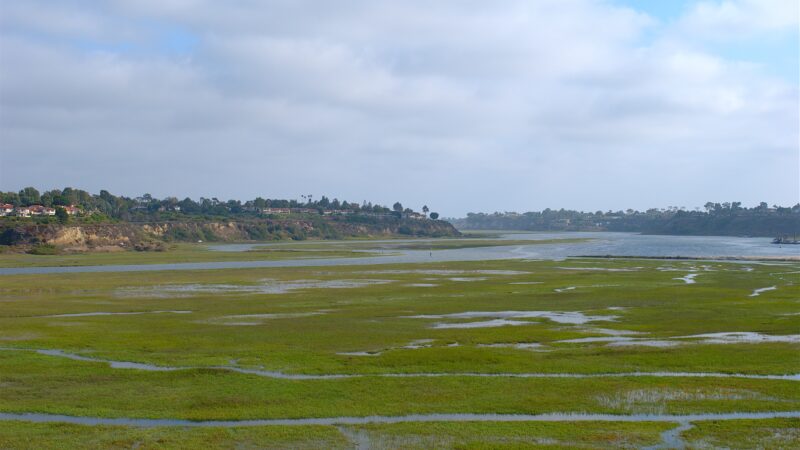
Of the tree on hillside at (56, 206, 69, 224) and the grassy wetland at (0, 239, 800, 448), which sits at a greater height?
the tree on hillside at (56, 206, 69, 224)

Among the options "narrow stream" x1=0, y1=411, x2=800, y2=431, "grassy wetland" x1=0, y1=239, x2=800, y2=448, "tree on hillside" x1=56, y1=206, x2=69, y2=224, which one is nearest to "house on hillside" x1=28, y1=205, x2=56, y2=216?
"tree on hillside" x1=56, y1=206, x2=69, y2=224

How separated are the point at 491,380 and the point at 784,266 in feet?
273

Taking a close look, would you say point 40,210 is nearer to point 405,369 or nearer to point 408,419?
point 405,369

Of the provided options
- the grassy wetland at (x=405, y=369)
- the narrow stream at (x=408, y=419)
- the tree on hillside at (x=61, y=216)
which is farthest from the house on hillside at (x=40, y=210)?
the narrow stream at (x=408, y=419)

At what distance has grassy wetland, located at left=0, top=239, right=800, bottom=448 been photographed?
69.8ft

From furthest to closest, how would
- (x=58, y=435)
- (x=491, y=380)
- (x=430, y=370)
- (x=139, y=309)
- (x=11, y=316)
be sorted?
(x=139, y=309) → (x=11, y=316) → (x=430, y=370) → (x=491, y=380) → (x=58, y=435)

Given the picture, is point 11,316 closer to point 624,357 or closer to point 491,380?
point 491,380

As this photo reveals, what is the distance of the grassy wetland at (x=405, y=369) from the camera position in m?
21.3

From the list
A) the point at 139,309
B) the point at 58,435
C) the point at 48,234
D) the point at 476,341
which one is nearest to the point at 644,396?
the point at 476,341

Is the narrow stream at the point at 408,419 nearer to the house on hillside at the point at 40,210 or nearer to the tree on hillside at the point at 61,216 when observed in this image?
the tree on hillside at the point at 61,216

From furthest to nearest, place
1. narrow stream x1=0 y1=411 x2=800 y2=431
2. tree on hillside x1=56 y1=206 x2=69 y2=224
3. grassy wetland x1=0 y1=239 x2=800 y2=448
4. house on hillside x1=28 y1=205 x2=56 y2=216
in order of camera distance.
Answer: house on hillside x1=28 y1=205 x2=56 y2=216 → tree on hillside x1=56 y1=206 x2=69 y2=224 → narrow stream x1=0 y1=411 x2=800 y2=431 → grassy wetland x1=0 y1=239 x2=800 y2=448

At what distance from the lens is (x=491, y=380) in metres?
27.5

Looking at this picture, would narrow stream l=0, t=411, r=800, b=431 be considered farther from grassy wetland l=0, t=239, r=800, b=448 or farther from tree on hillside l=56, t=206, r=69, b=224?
tree on hillside l=56, t=206, r=69, b=224

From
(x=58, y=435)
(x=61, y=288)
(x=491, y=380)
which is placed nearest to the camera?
(x=58, y=435)
